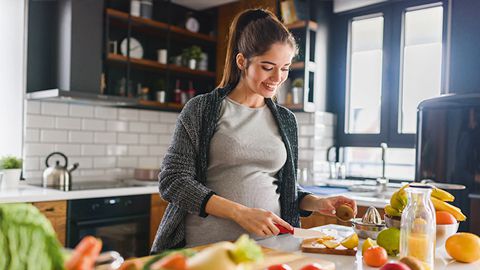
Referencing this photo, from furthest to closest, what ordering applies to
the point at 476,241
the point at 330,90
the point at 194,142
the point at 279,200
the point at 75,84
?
the point at 330,90
the point at 75,84
the point at 279,200
the point at 194,142
the point at 476,241

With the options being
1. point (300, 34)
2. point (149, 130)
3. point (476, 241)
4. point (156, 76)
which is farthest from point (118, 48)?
point (476, 241)

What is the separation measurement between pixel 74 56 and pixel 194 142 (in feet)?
7.29

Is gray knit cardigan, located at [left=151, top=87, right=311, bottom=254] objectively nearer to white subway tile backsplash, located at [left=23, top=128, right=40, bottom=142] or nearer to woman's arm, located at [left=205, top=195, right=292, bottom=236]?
woman's arm, located at [left=205, top=195, right=292, bottom=236]

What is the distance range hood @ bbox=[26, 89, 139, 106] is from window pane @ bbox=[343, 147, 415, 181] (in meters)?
1.94

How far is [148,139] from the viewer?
4199 mm

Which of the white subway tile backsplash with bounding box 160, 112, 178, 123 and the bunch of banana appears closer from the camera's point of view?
the bunch of banana

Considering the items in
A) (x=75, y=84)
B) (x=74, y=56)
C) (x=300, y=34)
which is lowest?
(x=75, y=84)

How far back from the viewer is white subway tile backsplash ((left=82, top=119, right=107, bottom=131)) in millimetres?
3678

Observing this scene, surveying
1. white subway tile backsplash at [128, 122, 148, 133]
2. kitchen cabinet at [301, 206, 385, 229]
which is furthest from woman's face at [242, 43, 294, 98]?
white subway tile backsplash at [128, 122, 148, 133]

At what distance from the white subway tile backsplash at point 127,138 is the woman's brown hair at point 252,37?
2.48 meters

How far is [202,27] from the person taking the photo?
15.2ft

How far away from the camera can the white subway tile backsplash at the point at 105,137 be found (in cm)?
376

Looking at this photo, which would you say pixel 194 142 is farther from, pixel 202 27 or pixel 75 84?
pixel 202 27

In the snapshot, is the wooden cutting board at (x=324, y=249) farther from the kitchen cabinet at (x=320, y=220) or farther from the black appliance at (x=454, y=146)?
the kitchen cabinet at (x=320, y=220)
